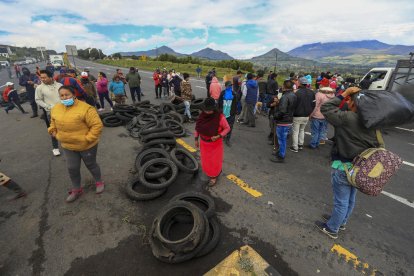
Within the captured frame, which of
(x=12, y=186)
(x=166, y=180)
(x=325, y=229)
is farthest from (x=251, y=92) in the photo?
(x=12, y=186)

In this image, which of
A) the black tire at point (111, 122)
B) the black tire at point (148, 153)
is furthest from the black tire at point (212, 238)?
the black tire at point (111, 122)

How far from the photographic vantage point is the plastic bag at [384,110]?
7.35 feet

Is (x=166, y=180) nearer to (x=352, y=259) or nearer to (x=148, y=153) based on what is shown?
(x=148, y=153)

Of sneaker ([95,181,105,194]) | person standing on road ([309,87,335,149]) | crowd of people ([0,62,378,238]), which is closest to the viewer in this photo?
crowd of people ([0,62,378,238])

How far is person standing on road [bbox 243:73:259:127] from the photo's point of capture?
25.6 ft

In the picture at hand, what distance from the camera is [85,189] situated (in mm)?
4285

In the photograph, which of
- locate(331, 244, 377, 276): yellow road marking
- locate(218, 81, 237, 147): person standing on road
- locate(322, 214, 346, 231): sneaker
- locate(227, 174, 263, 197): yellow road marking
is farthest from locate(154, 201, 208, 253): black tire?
locate(218, 81, 237, 147): person standing on road

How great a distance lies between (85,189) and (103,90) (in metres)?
6.89

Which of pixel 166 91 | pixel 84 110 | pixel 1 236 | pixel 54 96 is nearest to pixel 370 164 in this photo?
pixel 84 110

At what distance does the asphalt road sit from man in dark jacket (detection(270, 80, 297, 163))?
0.77 meters

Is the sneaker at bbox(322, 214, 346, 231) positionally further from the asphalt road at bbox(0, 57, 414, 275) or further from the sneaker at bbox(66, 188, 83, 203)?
the sneaker at bbox(66, 188, 83, 203)

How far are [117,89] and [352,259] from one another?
32.7 feet

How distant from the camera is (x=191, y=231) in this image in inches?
111

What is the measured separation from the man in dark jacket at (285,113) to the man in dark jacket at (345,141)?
232cm
